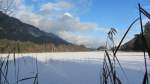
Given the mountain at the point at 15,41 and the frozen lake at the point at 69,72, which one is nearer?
the frozen lake at the point at 69,72

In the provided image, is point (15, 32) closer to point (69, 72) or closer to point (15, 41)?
point (69, 72)

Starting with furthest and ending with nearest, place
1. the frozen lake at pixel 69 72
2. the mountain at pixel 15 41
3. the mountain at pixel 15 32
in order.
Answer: the mountain at pixel 15 32
the mountain at pixel 15 41
the frozen lake at pixel 69 72

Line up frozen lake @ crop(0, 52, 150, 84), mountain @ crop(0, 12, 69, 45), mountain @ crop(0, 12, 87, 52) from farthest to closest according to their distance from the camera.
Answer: mountain @ crop(0, 12, 69, 45)
mountain @ crop(0, 12, 87, 52)
frozen lake @ crop(0, 52, 150, 84)

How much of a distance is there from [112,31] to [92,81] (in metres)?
3.69

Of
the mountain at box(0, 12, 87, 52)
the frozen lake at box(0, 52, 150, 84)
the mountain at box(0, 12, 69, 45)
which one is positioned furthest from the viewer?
the mountain at box(0, 12, 69, 45)

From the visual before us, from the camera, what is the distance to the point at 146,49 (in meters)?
1.51

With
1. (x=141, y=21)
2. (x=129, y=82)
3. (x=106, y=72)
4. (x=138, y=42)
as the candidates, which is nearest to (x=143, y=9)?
(x=141, y=21)

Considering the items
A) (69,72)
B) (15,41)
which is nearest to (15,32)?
(69,72)

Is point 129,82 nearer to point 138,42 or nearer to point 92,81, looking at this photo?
point 92,81

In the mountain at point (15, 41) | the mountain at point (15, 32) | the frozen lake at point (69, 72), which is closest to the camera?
the frozen lake at point (69, 72)

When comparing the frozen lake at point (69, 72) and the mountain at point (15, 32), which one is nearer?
the frozen lake at point (69, 72)

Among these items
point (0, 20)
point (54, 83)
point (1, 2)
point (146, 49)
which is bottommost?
point (54, 83)

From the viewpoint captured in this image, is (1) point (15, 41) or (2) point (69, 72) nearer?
(1) point (15, 41)

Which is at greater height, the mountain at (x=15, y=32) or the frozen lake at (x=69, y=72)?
the mountain at (x=15, y=32)
